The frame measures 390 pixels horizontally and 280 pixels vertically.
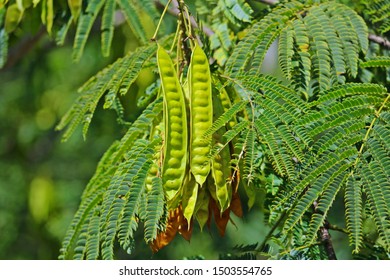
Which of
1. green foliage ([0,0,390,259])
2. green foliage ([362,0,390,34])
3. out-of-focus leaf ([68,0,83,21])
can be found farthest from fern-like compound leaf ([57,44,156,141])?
green foliage ([362,0,390,34])

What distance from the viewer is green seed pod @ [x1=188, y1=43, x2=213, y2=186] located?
1.90m

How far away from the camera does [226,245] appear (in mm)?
4301

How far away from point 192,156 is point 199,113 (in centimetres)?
11

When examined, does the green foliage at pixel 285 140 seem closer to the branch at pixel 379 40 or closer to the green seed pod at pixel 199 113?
the green seed pod at pixel 199 113

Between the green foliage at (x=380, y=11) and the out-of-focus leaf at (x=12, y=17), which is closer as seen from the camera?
the green foliage at (x=380, y=11)

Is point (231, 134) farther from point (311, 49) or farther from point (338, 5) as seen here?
point (338, 5)

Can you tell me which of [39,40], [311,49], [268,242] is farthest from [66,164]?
[311,49]

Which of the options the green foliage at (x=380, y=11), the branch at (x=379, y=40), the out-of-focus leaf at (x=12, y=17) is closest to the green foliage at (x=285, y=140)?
the green foliage at (x=380, y=11)

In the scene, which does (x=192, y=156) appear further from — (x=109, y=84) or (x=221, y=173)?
(x=109, y=84)

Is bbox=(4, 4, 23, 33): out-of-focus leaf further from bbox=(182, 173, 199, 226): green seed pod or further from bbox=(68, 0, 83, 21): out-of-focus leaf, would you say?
bbox=(182, 173, 199, 226): green seed pod

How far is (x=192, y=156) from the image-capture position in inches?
75.0

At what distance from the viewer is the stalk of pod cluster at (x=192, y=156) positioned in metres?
1.90

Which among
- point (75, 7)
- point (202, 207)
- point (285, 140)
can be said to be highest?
point (75, 7)

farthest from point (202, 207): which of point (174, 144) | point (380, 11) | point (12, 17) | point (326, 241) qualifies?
point (12, 17)
